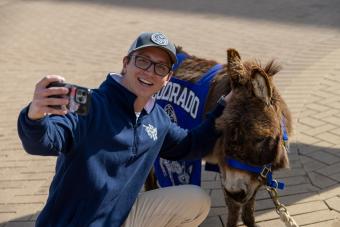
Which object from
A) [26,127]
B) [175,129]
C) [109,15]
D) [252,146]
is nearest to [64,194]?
[26,127]

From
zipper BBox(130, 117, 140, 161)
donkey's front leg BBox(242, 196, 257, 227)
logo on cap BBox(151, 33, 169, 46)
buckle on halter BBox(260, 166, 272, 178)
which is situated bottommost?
donkey's front leg BBox(242, 196, 257, 227)

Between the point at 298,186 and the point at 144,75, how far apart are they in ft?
6.75

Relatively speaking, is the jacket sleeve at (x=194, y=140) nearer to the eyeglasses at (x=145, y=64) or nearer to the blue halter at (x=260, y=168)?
the blue halter at (x=260, y=168)

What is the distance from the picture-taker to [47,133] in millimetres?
2166

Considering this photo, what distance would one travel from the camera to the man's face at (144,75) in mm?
2619

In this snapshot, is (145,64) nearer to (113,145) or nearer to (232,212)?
(113,145)

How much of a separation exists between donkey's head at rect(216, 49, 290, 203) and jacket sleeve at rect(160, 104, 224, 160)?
0.29 ft

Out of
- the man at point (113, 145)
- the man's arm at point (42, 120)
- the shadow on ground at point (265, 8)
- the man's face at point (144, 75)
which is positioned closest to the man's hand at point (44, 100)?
the man's arm at point (42, 120)

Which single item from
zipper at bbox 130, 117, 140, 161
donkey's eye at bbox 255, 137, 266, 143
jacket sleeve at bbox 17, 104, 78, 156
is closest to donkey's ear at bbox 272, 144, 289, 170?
donkey's eye at bbox 255, 137, 266, 143

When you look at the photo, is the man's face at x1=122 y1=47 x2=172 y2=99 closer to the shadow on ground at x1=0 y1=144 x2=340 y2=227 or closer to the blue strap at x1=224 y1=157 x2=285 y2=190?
the blue strap at x1=224 y1=157 x2=285 y2=190

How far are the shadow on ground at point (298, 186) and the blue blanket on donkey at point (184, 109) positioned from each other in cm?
48

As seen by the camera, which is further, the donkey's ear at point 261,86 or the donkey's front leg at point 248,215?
the donkey's front leg at point 248,215

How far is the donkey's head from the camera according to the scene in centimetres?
284

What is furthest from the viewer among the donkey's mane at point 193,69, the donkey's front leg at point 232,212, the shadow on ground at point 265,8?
the shadow on ground at point 265,8
